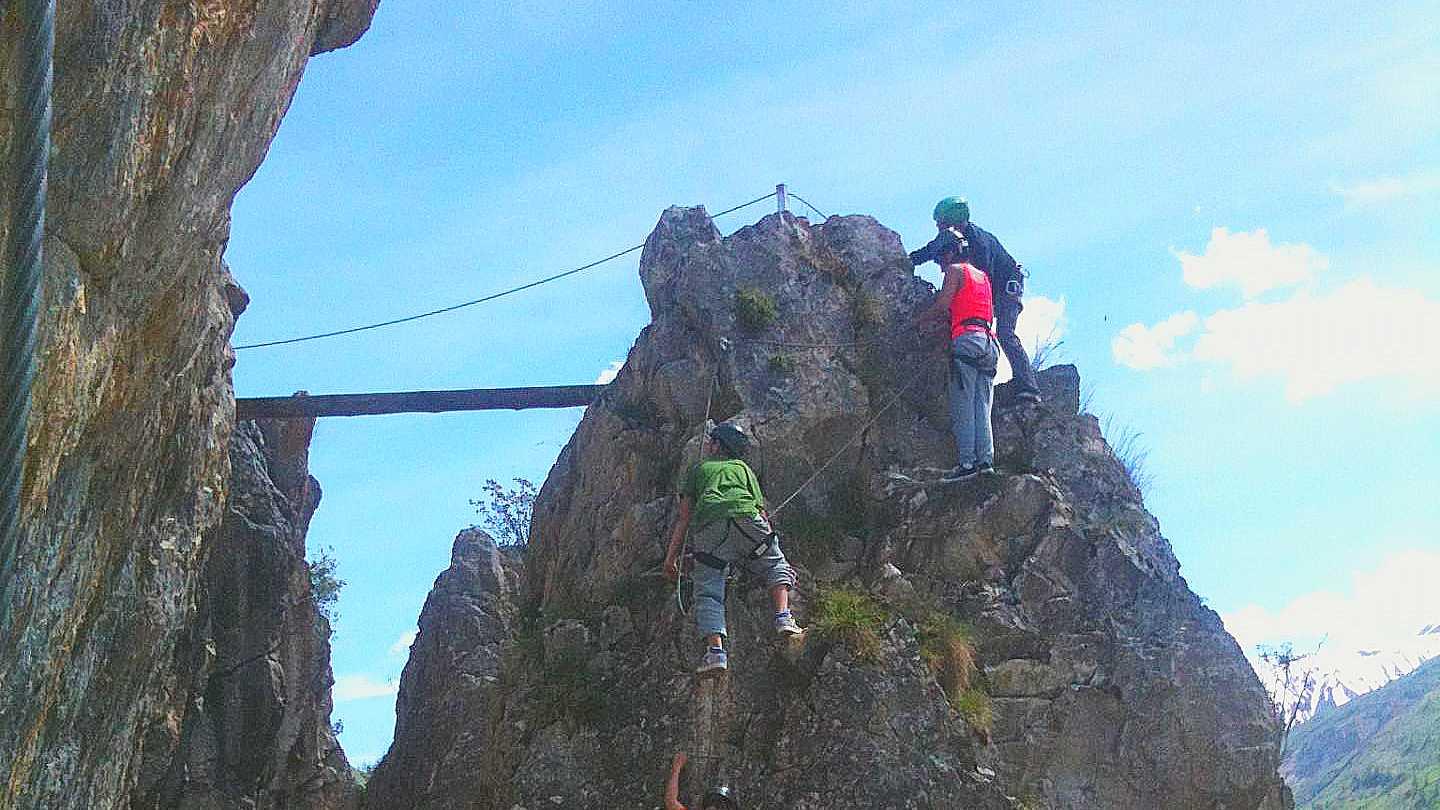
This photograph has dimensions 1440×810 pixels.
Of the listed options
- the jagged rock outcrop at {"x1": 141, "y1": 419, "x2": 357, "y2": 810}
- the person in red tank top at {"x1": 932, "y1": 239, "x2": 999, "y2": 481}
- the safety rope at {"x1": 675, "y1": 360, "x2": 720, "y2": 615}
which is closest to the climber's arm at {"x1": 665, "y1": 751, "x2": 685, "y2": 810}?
the safety rope at {"x1": 675, "y1": 360, "x2": 720, "y2": 615}

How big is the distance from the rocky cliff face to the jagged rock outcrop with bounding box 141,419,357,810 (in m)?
15.0

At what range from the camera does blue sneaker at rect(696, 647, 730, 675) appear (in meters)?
10.4

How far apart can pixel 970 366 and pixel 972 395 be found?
0.27 metres

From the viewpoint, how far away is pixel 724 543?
10867mm

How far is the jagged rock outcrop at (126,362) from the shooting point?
841 cm

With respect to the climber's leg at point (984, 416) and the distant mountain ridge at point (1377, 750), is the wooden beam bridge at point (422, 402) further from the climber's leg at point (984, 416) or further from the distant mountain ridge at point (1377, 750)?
the distant mountain ridge at point (1377, 750)

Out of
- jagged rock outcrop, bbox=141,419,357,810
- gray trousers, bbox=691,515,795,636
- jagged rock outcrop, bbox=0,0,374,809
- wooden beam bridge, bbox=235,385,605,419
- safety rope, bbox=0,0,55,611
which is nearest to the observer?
safety rope, bbox=0,0,55,611

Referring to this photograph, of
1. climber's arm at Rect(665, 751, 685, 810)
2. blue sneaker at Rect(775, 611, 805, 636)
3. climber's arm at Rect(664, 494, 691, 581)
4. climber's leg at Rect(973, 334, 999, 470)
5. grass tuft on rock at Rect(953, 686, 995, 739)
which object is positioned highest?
climber's leg at Rect(973, 334, 999, 470)

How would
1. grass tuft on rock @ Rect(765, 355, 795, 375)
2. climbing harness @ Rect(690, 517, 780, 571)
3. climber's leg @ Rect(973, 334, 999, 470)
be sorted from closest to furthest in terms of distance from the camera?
climbing harness @ Rect(690, 517, 780, 571) → climber's leg @ Rect(973, 334, 999, 470) → grass tuft on rock @ Rect(765, 355, 795, 375)

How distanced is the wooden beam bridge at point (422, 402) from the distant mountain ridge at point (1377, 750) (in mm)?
72235

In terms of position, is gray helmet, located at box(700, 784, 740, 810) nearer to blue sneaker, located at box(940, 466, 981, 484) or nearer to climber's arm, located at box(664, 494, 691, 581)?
climber's arm, located at box(664, 494, 691, 581)

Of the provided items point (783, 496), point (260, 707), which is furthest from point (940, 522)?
point (260, 707)

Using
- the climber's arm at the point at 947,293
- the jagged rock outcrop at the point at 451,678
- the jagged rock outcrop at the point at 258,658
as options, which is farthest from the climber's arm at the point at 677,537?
the jagged rock outcrop at the point at 258,658

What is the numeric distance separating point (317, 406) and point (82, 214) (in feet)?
38.0
